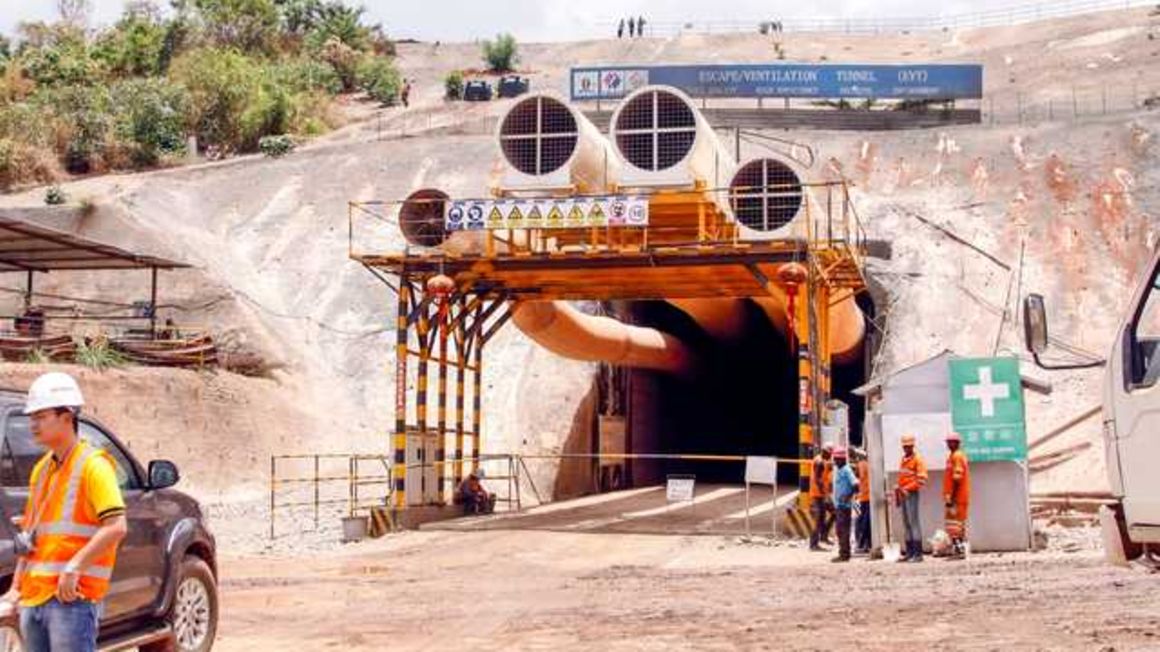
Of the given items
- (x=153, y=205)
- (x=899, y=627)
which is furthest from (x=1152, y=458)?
(x=153, y=205)

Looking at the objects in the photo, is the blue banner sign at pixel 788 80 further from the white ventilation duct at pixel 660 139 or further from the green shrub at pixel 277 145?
the white ventilation duct at pixel 660 139

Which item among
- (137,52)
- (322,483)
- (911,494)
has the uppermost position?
(137,52)

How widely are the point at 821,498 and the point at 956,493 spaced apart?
3.59 metres

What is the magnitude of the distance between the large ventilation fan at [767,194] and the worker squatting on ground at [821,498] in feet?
15.4

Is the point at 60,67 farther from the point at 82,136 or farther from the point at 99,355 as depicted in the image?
the point at 99,355

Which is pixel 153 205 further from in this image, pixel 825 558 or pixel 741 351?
pixel 825 558

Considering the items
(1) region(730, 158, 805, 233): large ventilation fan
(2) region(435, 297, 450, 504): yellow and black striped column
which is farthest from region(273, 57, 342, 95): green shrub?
(1) region(730, 158, 805, 233): large ventilation fan

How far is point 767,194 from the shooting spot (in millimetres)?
22922

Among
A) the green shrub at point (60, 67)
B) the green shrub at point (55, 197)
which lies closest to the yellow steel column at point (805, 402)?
the green shrub at point (55, 197)

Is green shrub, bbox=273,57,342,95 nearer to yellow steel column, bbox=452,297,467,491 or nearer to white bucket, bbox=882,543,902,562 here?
yellow steel column, bbox=452,297,467,491

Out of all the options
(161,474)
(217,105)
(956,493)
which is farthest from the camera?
(217,105)

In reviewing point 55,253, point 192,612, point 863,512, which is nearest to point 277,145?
point 55,253

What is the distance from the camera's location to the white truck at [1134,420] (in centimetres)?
770

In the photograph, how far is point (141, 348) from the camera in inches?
1224
